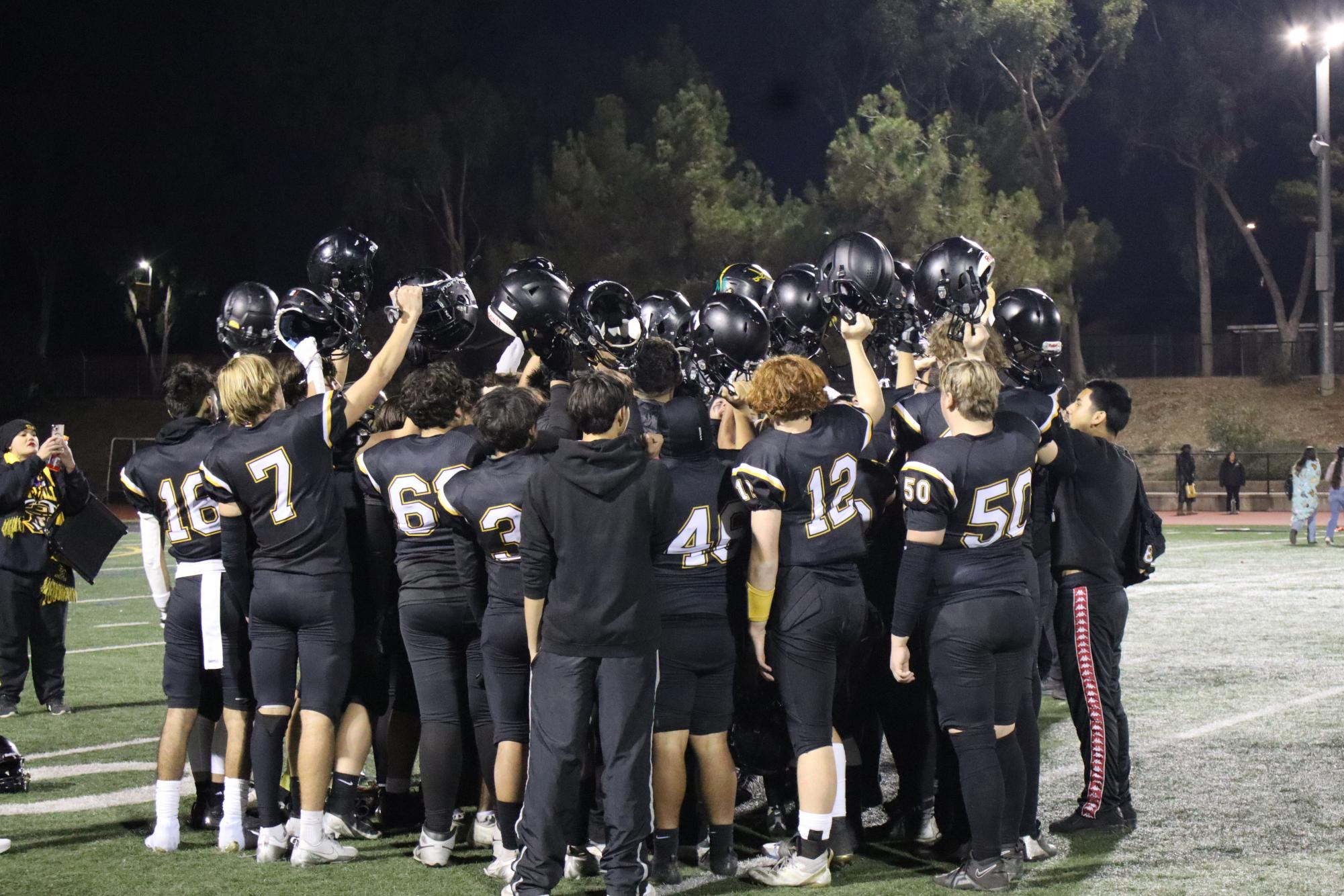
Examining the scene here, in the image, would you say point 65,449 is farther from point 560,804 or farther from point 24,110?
point 24,110

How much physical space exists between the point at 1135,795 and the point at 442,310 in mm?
4058

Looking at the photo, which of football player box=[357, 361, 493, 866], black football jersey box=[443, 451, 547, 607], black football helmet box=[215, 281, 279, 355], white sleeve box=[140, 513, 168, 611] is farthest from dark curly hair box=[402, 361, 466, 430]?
white sleeve box=[140, 513, 168, 611]

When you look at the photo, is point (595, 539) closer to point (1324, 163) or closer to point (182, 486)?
point (182, 486)

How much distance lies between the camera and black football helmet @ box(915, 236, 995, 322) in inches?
238

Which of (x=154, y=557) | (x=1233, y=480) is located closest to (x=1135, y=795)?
(x=154, y=557)

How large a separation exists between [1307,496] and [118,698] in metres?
17.3

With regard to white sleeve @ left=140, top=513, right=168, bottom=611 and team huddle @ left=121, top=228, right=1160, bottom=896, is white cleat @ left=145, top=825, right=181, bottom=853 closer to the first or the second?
team huddle @ left=121, top=228, right=1160, bottom=896

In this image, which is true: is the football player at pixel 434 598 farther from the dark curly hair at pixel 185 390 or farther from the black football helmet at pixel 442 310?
the dark curly hair at pixel 185 390

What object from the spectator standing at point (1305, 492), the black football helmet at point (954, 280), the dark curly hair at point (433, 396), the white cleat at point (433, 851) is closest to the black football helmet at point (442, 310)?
the dark curly hair at point (433, 396)

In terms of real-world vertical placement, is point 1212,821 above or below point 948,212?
below

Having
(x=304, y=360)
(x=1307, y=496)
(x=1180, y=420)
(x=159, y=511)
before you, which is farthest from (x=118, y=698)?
(x=1180, y=420)

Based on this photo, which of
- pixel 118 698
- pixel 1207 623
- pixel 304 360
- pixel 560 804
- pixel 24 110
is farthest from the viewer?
pixel 24 110

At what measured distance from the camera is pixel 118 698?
9.41 m

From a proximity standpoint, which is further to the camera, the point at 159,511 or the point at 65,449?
the point at 65,449
